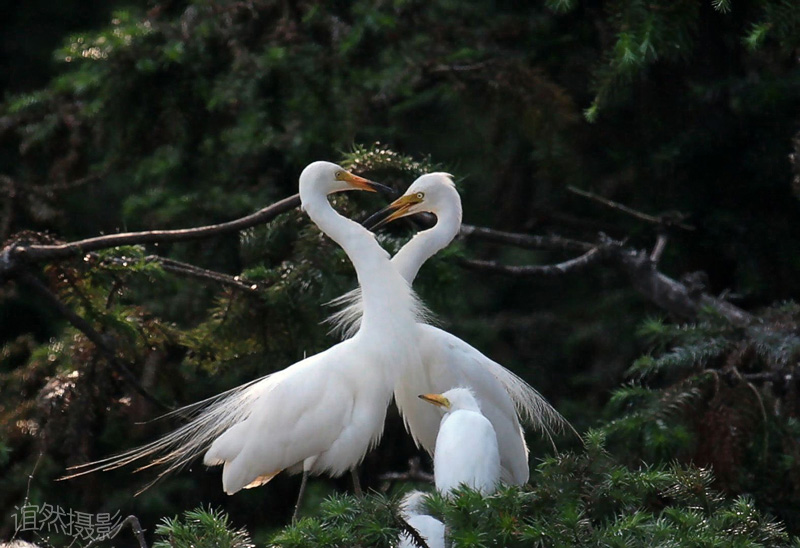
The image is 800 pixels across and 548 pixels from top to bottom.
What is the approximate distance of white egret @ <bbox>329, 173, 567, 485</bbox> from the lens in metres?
3.53

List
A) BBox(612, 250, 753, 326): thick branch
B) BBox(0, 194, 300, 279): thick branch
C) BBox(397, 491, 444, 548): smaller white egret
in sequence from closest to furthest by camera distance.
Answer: BBox(397, 491, 444, 548): smaller white egret, BBox(0, 194, 300, 279): thick branch, BBox(612, 250, 753, 326): thick branch

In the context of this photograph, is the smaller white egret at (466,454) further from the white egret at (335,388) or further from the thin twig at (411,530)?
the thin twig at (411,530)

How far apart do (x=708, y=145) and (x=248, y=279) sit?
2.40 meters

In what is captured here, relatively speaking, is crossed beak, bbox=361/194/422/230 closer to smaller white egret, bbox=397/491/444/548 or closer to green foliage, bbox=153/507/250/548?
smaller white egret, bbox=397/491/444/548

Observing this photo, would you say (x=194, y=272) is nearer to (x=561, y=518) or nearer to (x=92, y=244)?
(x=92, y=244)

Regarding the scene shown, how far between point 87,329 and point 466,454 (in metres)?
1.36

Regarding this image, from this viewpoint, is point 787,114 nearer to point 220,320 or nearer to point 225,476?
point 220,320

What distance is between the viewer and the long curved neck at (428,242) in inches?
142

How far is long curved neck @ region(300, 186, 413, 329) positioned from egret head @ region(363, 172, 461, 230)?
28 cm

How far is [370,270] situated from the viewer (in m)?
3.35

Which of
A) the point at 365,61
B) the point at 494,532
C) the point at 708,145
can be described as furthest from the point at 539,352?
the point at 494,532

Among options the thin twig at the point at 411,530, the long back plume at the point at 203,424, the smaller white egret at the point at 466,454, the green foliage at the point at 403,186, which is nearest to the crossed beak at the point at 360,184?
the green foliage at the point at 403,186

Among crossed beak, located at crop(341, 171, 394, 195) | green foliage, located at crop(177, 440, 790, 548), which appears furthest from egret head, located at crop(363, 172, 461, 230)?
green foliage, located at crop(177, 440, 790, 548)

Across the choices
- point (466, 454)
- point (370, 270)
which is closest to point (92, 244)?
point (370, 270)
